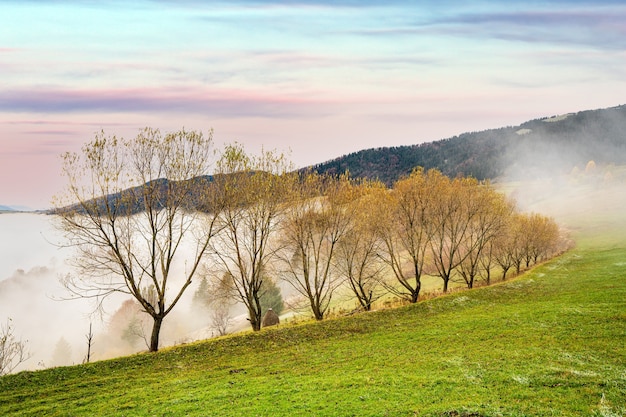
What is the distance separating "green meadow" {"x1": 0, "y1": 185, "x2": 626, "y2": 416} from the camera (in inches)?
741

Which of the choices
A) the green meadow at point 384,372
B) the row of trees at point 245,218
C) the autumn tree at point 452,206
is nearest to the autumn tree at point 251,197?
the row of trees at point 245,218

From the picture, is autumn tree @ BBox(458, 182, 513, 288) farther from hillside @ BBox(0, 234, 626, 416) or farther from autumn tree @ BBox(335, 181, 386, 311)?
hillside @ BBox(0, 234, 626, 416)

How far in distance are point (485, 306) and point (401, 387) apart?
23011 millimetres

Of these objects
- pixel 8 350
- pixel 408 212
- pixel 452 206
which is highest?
pixel 408 212

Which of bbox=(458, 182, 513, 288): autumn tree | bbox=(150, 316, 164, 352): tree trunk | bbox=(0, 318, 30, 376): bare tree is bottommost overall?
bbox=(0, 318, 30, 376): bare tree

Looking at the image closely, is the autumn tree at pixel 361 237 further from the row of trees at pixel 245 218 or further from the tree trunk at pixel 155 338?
the tree trunk at pixel 155 338

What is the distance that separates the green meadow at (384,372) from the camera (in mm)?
18828

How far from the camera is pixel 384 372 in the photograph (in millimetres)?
23578

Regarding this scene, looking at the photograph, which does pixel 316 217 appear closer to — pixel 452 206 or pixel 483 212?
pixel 452 206

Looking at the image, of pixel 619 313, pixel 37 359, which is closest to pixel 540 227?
pixel 619 313

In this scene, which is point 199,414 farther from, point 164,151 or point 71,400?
point 164,151

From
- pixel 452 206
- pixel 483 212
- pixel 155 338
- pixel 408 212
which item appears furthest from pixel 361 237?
pixel 155 338

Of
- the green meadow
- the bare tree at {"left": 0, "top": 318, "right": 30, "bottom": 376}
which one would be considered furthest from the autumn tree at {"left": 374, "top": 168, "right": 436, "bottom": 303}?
the bare tree at {"left": 0, "top": 318, "right": 30, "bottom": 376}

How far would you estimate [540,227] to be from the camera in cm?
8188
